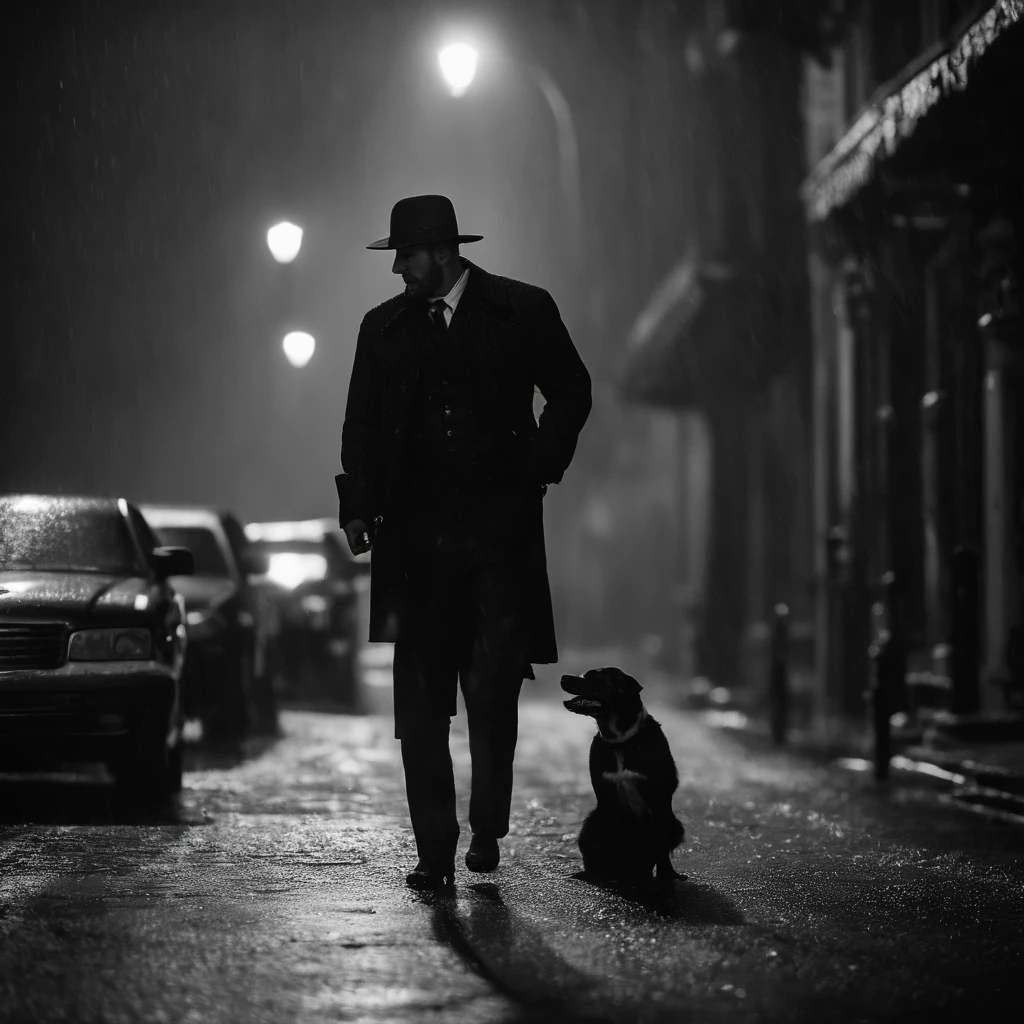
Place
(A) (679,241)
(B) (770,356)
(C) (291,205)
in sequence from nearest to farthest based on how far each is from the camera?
(B) (770,356) → (A) (679,241) → (C) (291,205)

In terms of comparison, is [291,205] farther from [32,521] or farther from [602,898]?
[602,898]

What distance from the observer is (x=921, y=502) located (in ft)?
59.1

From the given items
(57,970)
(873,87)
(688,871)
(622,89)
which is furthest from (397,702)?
(622,89)

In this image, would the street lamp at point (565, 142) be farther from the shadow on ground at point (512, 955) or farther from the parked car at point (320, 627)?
the shadow on ground at point (512, 955)

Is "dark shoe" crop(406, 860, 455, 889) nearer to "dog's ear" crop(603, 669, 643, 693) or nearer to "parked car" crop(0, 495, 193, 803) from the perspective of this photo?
"dog's ear" crop(603, 669, 643, 693)

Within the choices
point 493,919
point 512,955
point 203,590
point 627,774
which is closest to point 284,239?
point 203,590

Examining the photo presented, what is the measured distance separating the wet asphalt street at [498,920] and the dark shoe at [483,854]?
53 mm

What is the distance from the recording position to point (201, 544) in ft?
51.3

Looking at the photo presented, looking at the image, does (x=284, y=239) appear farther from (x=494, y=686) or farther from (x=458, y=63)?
(x=494, y=686)

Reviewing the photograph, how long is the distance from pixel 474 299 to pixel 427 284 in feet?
0.58

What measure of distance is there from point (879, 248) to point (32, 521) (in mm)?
9031

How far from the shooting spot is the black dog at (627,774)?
254 inches

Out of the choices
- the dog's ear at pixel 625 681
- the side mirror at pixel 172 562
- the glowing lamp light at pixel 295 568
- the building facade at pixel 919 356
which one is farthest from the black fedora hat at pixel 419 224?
the glowing lamp light at pixel 295 568

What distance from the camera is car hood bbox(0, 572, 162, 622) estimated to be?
9.76 m
